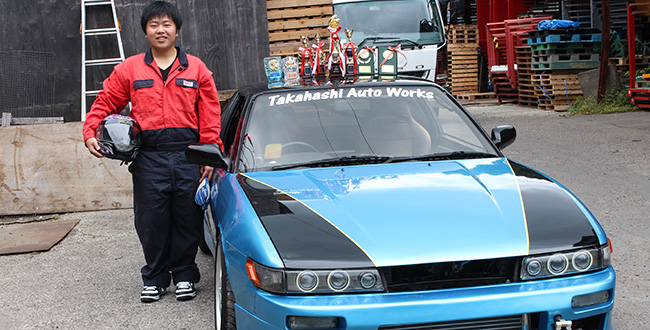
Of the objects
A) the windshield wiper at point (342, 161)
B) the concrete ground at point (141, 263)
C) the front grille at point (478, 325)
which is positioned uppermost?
the windshield wiper at point (342, 161)

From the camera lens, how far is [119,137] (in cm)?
450

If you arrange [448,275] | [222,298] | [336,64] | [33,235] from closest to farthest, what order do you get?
[448,275] < [222,298] < [336,64] < [33,235]

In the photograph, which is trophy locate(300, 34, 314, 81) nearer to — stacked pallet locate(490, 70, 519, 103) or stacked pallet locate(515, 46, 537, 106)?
stacked pallet locate(515, 46, 537, 106)

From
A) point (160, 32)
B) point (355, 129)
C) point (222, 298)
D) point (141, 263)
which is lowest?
point (141, 263)

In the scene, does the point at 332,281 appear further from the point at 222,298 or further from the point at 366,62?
the point at 366,62

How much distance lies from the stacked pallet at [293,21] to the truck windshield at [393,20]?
6.77 ft

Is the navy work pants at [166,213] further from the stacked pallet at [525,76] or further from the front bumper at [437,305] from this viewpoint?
the stacked pallet at [525,76]

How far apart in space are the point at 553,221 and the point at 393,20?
1030 centimetres

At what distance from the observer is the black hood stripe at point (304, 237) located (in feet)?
9.61

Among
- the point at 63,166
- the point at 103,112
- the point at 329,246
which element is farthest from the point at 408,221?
the point at 63,166

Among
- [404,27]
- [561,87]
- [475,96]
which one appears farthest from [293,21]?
[475,96]

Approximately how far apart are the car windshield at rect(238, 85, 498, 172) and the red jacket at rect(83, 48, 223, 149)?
45 centimetres

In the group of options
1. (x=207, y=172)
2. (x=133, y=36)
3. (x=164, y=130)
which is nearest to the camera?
(x=164, y=130)

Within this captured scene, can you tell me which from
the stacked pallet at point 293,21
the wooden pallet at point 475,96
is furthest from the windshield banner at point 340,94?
the wooden pallet at point 475,96
